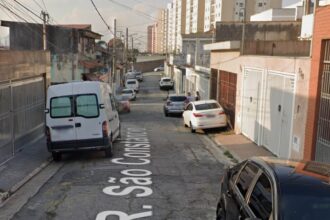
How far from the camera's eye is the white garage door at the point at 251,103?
15188 millimetres

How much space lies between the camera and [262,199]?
13.6ft

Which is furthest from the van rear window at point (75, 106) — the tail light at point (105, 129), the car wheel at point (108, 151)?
the car wheel at point (108, 151)

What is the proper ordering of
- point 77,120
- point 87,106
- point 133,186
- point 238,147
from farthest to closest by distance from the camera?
1. point 238,147
2. point 87,106
3. point 77,120
4. point 133,186

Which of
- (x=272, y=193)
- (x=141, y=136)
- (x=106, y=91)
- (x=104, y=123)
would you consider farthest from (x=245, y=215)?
(x=141, y=136)

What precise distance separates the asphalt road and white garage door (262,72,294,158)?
2.01 meters

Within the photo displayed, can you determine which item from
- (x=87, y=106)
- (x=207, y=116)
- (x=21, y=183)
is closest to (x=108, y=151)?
(x=87, y=106)

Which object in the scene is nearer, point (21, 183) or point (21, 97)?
point (21, 183)

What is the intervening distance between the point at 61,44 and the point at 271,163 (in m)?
36.0

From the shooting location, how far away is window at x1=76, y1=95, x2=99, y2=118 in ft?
39.2

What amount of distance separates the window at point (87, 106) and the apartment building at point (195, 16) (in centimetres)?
9696

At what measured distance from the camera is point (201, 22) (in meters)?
110

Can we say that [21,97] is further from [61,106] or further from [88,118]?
[88,118]

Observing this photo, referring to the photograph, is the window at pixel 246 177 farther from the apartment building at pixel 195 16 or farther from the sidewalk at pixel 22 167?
the apartment building at pixel 195 16

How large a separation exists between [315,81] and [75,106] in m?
6.64
